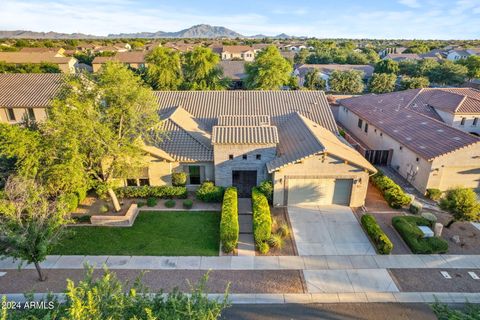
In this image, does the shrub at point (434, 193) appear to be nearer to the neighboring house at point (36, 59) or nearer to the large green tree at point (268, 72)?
the large green tree at point (268, 72)

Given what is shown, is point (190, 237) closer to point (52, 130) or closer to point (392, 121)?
point (52, 130)

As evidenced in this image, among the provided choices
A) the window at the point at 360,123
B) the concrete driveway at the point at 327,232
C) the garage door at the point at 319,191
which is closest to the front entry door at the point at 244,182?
the garage door at the point at 319,191

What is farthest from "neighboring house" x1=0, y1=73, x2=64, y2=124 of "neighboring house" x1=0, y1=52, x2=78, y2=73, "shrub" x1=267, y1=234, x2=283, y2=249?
"neighboring house" x1=0, y1=52, x2=78, y2=73

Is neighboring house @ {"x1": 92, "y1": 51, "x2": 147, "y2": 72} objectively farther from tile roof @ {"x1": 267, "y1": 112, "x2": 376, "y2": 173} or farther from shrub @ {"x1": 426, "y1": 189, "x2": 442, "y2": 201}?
shrub @ {"x1": 426, "y1": 189, "x2": 442, "y2": 201}

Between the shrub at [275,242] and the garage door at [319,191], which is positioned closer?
the shrub at [275,242]

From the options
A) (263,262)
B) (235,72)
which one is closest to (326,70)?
(235,72)

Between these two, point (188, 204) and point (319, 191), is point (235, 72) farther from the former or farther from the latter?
point (188, 204)

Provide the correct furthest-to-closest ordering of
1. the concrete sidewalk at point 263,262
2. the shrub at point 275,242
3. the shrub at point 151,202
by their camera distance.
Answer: the shrub at point 151,202, the shrub at point 275,242, the concrete sidewalk at point 263,262

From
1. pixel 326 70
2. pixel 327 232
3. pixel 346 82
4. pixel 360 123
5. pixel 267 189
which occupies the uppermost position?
pixel 326 70
